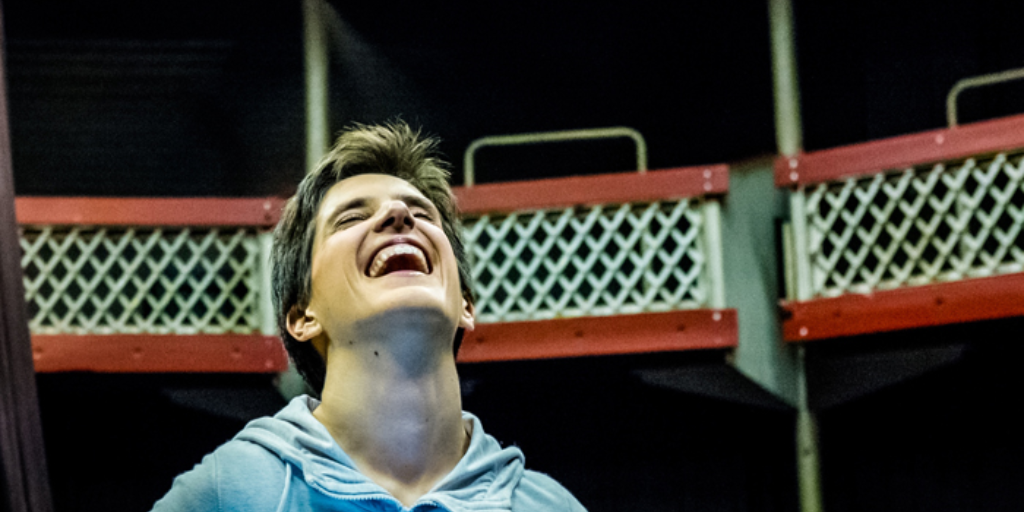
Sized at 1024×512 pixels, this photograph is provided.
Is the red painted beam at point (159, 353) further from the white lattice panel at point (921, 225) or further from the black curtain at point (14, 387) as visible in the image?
the white lattice panel at point (921, 225)

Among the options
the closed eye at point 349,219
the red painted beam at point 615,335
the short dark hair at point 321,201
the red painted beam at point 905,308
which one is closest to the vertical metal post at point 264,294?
the red painted beam at point 615,335

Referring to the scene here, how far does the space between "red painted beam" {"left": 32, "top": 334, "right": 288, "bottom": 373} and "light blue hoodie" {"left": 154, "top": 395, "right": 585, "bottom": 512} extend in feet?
7.04

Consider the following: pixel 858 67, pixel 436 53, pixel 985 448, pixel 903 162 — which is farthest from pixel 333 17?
pixel 985 448

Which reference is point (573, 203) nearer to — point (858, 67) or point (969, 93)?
point (858, 67)

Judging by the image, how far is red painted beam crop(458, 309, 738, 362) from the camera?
131 inches

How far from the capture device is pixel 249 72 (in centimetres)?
406

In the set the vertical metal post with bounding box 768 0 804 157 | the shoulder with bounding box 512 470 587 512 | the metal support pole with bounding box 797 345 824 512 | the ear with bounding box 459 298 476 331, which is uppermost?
the vertical metal post with bounding box 768 0 804 157

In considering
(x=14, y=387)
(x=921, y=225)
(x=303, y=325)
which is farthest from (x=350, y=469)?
(x=921, y=225)

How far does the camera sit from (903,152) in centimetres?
315

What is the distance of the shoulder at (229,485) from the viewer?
1.11 meters

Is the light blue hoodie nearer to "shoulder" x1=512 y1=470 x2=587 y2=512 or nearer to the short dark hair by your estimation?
"shoulder" x1=512 y1=470 x2=587 y2=512

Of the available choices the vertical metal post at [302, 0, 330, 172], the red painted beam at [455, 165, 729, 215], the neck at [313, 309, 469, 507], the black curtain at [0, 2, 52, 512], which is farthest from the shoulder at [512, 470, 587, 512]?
the vertical metal post at [302, 0, 330, 172]

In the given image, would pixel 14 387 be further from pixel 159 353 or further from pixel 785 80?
pixel 785 80

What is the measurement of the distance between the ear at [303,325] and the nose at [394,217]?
150mm
